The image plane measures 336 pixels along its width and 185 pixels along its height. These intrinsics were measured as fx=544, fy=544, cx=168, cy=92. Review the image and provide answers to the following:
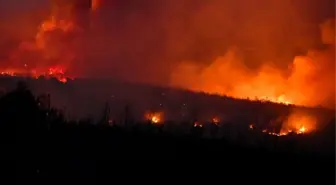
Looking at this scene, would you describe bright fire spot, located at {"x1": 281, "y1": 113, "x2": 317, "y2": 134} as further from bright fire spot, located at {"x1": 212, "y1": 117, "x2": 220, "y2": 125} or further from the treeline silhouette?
the treeline silhouette

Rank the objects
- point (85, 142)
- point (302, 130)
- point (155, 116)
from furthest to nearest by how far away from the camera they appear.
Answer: point (155, 116)
point (302, 130)
point (85, 142)

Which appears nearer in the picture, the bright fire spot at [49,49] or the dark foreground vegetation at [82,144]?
the dark foreground vegetation at [82,144]

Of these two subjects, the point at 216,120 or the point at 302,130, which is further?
the point at 216,120

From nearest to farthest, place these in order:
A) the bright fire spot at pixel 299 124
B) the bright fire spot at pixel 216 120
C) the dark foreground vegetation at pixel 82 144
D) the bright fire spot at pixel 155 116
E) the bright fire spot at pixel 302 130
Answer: the dark foreground vegetation at pixel 82 144, the bright fire spot at pixel 302 130, the bright fire spot at pixel 216 120, the bright fire spot at pixel 155 116, the bright fire spot at pixel 299 124

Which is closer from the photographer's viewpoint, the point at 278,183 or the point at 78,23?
the point at 278,183

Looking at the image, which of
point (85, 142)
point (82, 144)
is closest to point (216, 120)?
point (85, 142)

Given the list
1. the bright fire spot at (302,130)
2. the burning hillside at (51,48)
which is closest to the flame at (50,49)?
the burning hillside at (51,48)

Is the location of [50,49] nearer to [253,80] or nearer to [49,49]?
[49,49]

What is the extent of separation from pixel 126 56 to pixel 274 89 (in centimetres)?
1746

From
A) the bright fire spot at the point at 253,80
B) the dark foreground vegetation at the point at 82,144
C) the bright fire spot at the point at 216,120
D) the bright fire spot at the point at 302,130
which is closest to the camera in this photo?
the dark foreground vegetation at the point at 82,144

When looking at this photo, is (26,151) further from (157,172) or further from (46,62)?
(46,62)

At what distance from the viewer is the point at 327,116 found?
41.2 meters

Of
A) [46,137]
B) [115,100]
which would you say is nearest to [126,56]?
[115,100]

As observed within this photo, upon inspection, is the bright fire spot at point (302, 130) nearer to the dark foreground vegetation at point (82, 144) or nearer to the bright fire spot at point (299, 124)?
the bright fire spot at point (299, 124)
